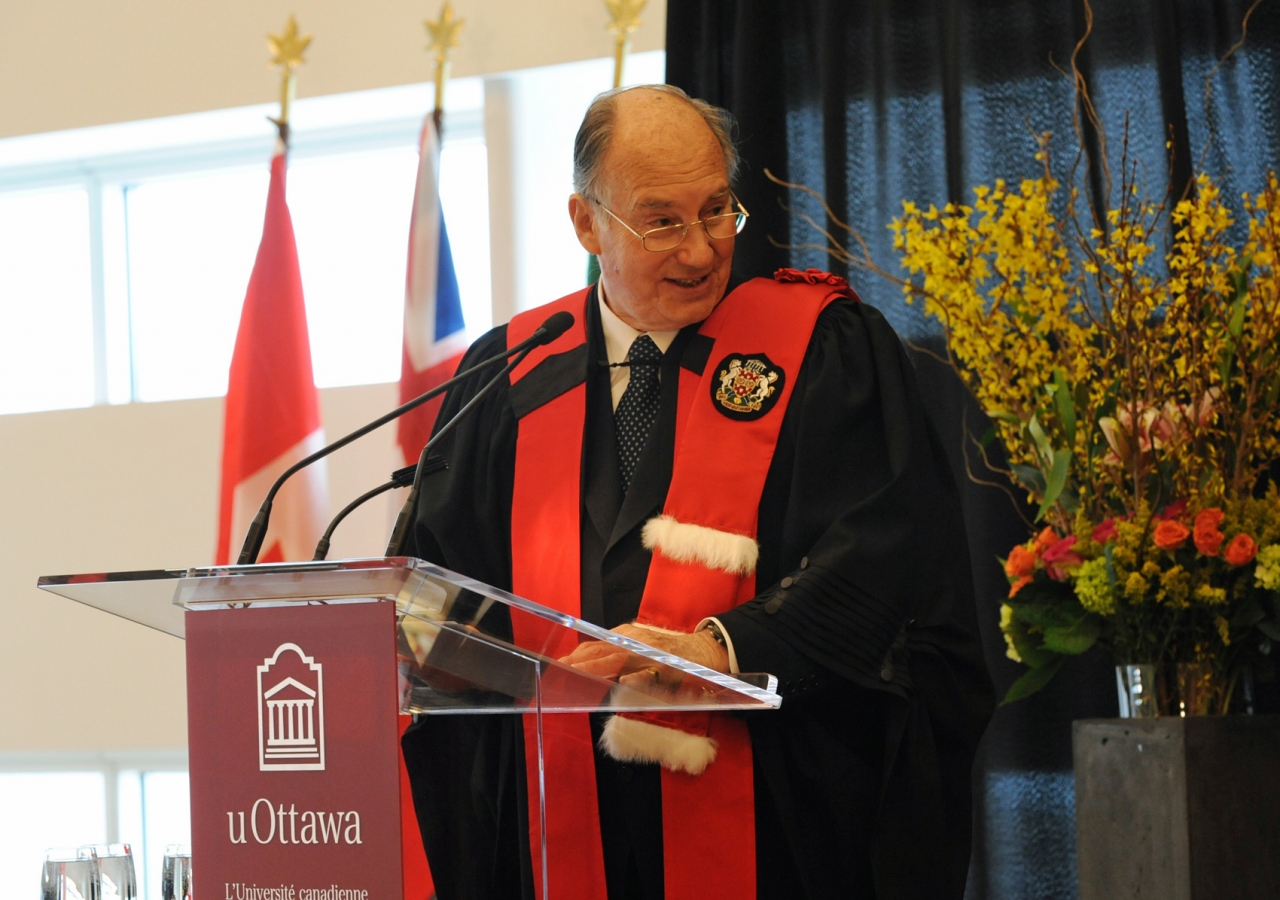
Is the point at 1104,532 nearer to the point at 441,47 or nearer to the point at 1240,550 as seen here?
the point at 1240,550

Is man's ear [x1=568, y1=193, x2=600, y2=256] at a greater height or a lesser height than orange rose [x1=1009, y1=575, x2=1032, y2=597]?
greater

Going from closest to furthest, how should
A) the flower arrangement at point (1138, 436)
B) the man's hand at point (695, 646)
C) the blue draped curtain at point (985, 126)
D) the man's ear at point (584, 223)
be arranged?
1. the man's hand at point (695, 646)
2. the man's ear at point (584, 223)
3. the flower arrangement at point (1138, 436)
4. the blue draped curtain at point (985, 126)

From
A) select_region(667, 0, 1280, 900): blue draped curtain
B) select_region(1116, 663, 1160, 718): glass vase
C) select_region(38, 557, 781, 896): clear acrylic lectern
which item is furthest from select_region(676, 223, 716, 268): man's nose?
select_region(667, 0, 1280, 900): blue draped curtain

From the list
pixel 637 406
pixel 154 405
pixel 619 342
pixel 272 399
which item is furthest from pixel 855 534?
pixel 154 405

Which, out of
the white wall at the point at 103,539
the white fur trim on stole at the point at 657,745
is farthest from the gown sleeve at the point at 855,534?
the white wall at the point at 103,539

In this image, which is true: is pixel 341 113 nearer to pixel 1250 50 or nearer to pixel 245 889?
pixel 1250 50

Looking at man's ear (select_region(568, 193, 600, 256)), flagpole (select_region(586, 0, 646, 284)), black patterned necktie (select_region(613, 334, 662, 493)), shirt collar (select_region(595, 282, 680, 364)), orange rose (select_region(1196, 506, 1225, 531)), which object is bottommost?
orange rose (select_region(1196, 506, 1225, 531))

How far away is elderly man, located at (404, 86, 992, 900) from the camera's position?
5.76 ft

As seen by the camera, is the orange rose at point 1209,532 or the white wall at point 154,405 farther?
the white wall at point 154,405

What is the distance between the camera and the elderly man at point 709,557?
176 cm

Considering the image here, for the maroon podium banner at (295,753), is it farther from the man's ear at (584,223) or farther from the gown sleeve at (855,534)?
the man's ear at (584,223)

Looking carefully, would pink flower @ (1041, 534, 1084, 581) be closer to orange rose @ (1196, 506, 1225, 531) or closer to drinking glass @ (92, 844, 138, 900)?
orange rose @ (1196, 506, 1225, 531)

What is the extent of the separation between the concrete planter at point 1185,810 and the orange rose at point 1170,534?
0.99 ft

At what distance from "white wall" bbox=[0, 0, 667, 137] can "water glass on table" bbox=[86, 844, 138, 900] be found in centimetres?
262
